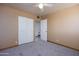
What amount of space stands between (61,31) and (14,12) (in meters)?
2.86

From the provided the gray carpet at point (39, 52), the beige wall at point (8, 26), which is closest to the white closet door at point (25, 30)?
the beige wall at point (8, 26)

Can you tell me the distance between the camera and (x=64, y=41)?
14.0 feet

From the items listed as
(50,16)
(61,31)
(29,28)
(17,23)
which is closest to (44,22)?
(50,16)

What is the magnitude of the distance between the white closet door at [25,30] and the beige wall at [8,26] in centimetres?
31

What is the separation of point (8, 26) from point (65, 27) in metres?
2.99

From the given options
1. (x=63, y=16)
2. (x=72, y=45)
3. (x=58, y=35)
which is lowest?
(x=72, y=45)

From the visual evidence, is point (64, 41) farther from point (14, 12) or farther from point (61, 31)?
point (14, 12)

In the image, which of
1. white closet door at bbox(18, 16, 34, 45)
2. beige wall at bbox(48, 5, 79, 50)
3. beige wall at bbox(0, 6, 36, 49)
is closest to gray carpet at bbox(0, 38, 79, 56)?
beige wall at bbox(0, 6, 36, 49)

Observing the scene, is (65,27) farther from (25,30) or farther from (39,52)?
(25,30)

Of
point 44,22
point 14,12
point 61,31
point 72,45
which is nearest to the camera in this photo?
point 72,45

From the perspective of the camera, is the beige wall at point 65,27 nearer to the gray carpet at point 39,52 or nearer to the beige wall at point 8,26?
the gray carpet at point 39,52

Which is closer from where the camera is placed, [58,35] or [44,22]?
[58,35]

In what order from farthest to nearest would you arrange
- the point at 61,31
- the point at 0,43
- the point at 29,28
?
1. the point at 29,28
2. the point at 61,31
3. the point at 0,43

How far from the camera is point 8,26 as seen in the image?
383 centimetres
